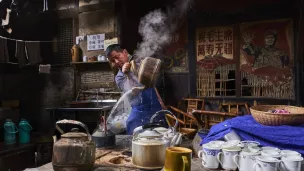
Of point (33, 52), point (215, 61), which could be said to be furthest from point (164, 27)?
point (33, 52)

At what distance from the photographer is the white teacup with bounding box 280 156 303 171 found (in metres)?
1.91

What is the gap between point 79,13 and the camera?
8055 mm

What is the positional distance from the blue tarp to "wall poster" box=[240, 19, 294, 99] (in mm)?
3649

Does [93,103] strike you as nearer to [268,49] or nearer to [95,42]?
[95,42]

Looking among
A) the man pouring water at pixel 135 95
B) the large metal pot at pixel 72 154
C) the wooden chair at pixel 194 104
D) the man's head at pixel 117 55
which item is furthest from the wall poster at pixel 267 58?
the large metal pot at pixel 72 154

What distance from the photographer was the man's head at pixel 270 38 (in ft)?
20.3

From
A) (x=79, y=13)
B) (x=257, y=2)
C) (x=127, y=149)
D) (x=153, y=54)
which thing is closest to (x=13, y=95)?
(x=79, y=13)

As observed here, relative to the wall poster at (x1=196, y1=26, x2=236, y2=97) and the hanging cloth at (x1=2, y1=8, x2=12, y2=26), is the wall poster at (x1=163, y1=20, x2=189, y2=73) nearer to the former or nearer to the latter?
the wall poster at (x1=196, y1=26, x2=236, y2=97)

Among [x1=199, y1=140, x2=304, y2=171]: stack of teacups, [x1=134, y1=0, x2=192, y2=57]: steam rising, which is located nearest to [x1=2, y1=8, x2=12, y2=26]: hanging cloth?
[x1=134, y1=0, x2=192, y2=57]: steam rising

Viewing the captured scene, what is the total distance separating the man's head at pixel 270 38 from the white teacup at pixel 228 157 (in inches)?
192

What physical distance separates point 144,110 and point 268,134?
189cm

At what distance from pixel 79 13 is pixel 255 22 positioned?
5174 mm

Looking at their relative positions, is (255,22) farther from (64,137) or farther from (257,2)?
(64,137)

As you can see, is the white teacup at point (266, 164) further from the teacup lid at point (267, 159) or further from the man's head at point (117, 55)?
the man's head at point (117, 55)
